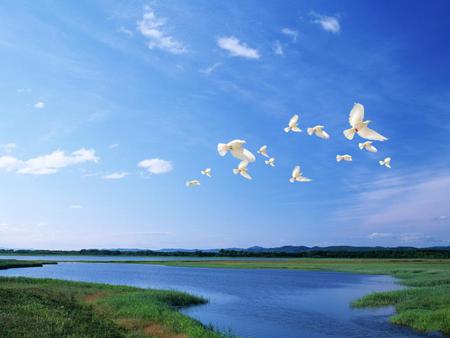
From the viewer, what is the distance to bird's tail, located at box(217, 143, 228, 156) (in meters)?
3.91

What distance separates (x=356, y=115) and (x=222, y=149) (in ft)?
4.04

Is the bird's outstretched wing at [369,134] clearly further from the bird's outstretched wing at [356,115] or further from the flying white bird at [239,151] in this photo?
the flying white bird at [239,151]

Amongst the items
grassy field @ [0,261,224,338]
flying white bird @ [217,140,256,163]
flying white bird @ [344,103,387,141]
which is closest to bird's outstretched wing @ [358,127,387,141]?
flying white bird @ [344,103,387,141]

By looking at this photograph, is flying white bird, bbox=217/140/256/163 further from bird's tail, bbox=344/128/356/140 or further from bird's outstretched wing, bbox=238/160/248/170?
bird's tail, bbox=344/128/356/140

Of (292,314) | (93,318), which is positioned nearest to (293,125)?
(93,318)

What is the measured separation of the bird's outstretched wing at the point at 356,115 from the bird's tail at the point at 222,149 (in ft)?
3.86

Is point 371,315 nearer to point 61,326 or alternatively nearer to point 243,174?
point 61,326

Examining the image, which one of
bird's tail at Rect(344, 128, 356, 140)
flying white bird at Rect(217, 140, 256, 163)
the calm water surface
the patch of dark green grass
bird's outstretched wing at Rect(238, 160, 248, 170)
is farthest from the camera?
the calm water surface

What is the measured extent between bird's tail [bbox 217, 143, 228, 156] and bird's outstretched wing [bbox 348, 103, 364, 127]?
1176 millimetres

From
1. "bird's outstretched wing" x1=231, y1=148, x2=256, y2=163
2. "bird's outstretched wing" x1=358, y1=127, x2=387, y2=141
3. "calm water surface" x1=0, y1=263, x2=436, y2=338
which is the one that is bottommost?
"calm water surface" x1=0, y1=263, x2=436, y2=338

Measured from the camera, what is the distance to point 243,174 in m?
5.00

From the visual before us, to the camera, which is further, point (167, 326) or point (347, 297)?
point (347, 297)

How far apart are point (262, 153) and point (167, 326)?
19.8m

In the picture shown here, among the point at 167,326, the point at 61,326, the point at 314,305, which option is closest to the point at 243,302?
the point at 314,305
